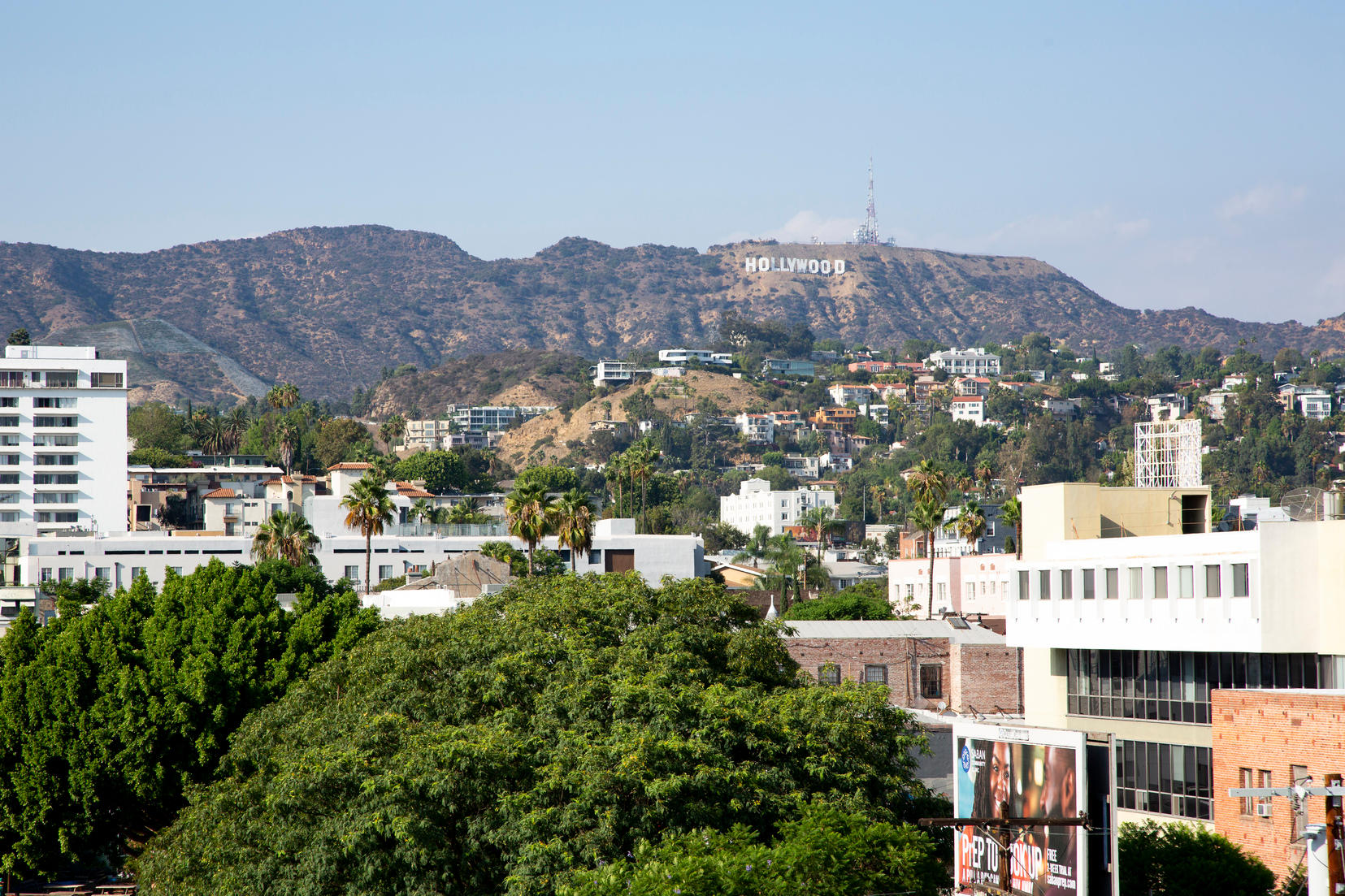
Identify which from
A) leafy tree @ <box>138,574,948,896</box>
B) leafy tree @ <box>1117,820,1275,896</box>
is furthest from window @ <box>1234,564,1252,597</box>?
leafy tree @ <box>138,574,948,896</box>

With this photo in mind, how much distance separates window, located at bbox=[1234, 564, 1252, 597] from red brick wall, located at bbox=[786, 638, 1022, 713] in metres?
23.2

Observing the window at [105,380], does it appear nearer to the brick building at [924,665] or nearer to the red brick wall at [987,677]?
the brick building at [924,665]

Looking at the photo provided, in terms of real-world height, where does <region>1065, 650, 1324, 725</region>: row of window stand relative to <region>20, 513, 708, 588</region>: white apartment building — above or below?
below

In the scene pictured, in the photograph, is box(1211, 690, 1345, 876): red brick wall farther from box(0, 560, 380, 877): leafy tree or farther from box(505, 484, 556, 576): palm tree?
box(505, 484, 556, 576): palm tree

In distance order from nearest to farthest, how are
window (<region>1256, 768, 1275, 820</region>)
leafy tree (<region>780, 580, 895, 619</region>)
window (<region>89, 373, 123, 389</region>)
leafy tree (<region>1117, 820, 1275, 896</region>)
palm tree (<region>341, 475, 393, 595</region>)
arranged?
leafy tree (<region>1117, 820, 1275, 896</region>) → window (<region>1256, 768, 1275, 820</region>) → palm tree (<region>341, 475, 393, 595</region>) → leafy tree (<region>780, 580, 895, 619</region>) → window (<region>89, 373, 123, 389</region>)

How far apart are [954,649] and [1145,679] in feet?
67.2

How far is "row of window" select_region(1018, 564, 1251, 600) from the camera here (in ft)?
146

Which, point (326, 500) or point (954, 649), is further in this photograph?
point (326, 500)

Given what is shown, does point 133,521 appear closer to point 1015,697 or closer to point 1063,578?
point 1015,697

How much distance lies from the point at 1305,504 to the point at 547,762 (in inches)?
1052

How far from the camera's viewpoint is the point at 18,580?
125 meters

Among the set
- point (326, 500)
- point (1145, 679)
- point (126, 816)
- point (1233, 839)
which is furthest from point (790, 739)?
point (326, 500)

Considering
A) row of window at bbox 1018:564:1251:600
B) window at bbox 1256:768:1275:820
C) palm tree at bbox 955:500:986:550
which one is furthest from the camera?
palm tree at bbox 955:500:986:550

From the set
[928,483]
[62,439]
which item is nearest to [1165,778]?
[928,483]
